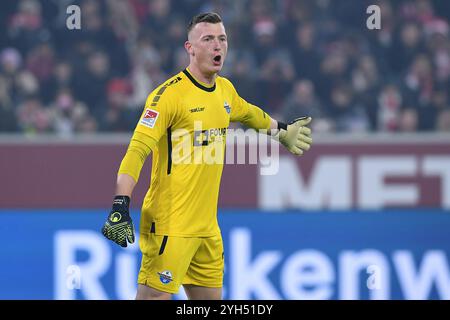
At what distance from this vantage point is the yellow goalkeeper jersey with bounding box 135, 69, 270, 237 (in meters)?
6.04

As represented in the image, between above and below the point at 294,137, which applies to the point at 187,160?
below

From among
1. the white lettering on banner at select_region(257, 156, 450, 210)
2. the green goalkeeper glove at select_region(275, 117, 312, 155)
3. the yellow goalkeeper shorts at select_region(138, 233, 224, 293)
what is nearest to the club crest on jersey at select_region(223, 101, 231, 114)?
the green goalkeeper glove at select_region(275, 117, 312, 155)

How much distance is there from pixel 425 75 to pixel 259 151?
278 cm

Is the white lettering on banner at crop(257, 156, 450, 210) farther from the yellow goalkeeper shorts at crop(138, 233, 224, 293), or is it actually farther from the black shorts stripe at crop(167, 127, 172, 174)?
the black shorts stripe at crop(167, 127, 172, 174)

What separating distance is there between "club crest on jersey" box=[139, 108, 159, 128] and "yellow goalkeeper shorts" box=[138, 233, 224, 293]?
2.31ft

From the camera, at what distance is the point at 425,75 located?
11.2 metres

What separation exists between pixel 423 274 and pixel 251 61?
3095mm

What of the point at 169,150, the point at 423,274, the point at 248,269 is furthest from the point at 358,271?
the point at 169,150

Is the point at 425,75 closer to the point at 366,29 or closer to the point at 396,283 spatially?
Result: the point at 366,29

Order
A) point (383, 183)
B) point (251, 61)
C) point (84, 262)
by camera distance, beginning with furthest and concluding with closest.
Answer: point (251, 61)
point (383, 183)
point (84, 262)

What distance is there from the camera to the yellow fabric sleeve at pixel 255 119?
666 cm

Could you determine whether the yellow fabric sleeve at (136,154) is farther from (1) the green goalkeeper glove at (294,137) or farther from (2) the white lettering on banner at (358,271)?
(2) the white lettering on banner at (358,271)

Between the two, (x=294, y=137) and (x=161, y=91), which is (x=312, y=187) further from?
(x=161, y=91)

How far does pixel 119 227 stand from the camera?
568cm
